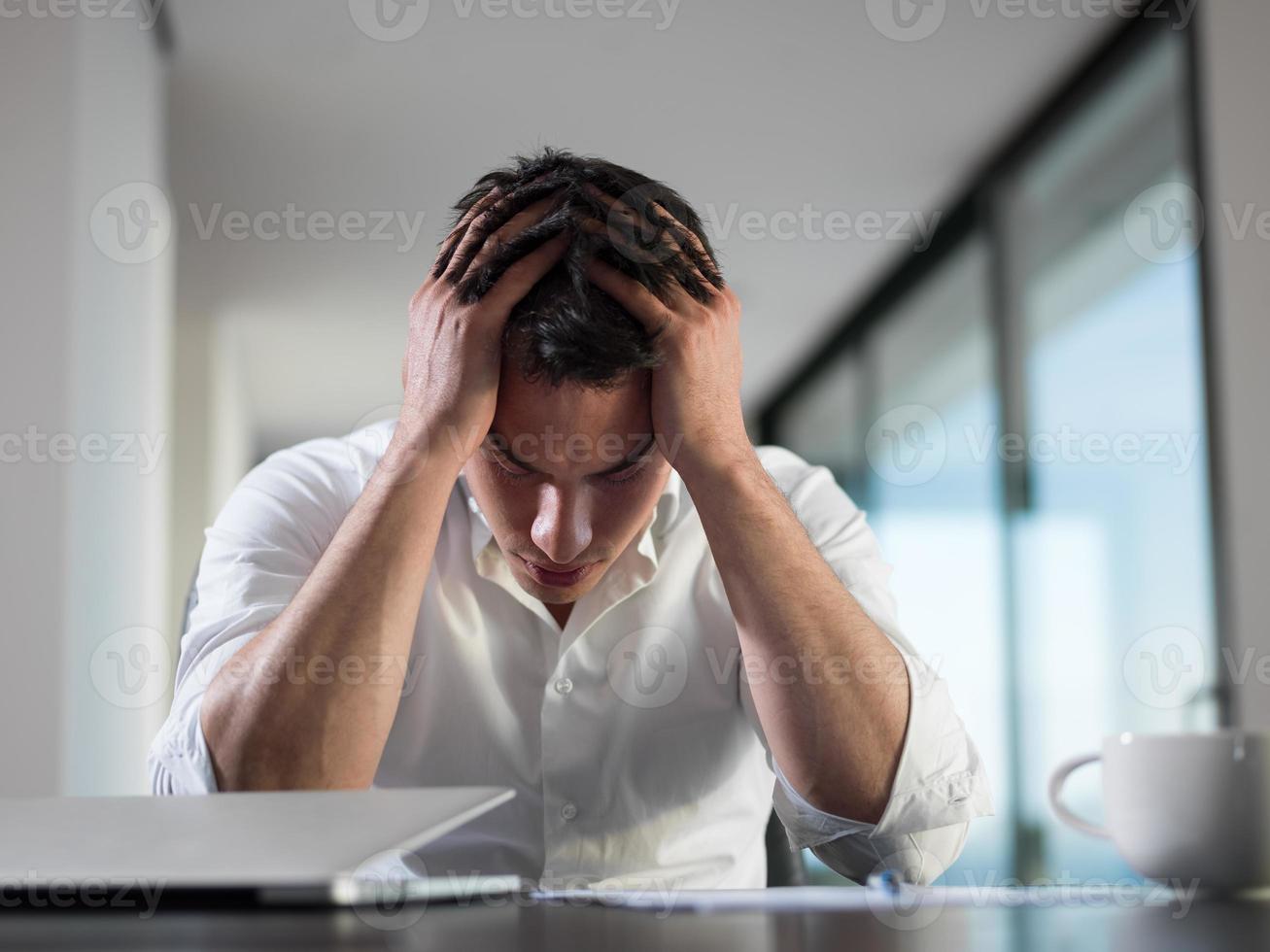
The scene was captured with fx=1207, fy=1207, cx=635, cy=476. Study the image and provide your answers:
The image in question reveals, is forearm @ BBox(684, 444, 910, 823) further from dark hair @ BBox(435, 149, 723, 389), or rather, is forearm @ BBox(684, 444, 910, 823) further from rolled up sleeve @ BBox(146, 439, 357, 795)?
rolled up sleeve @ BBox(146, 439, 357, 795)

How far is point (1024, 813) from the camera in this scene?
3.57 meters

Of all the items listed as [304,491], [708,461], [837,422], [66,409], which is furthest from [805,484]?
[837,422]

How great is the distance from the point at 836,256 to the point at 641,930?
4.40 metres

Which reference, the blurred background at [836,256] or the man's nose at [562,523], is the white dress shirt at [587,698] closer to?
the man's nose at [562,523]

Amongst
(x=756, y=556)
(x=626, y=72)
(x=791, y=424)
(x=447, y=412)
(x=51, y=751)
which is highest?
(x=626, y=72)

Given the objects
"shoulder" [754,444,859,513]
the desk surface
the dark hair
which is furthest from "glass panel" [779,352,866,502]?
the desk surface

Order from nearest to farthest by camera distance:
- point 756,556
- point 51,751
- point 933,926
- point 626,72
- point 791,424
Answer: point 933,926, point 756,556, point 51,751, point 626,72, point 791,424

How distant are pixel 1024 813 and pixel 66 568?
272cm

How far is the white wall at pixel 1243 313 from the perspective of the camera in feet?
8.01

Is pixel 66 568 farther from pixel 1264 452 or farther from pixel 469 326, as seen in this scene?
pixel 1264 452

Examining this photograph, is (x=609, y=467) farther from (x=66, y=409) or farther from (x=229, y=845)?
(x=66, y=409)

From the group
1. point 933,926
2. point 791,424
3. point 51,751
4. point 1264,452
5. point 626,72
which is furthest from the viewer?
point 791,424

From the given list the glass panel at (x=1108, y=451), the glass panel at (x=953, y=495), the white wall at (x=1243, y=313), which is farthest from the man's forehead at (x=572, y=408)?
the glass panel at (x=953, y=495)

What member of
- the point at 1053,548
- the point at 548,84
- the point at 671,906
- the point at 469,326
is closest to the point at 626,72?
the point at 548,84
